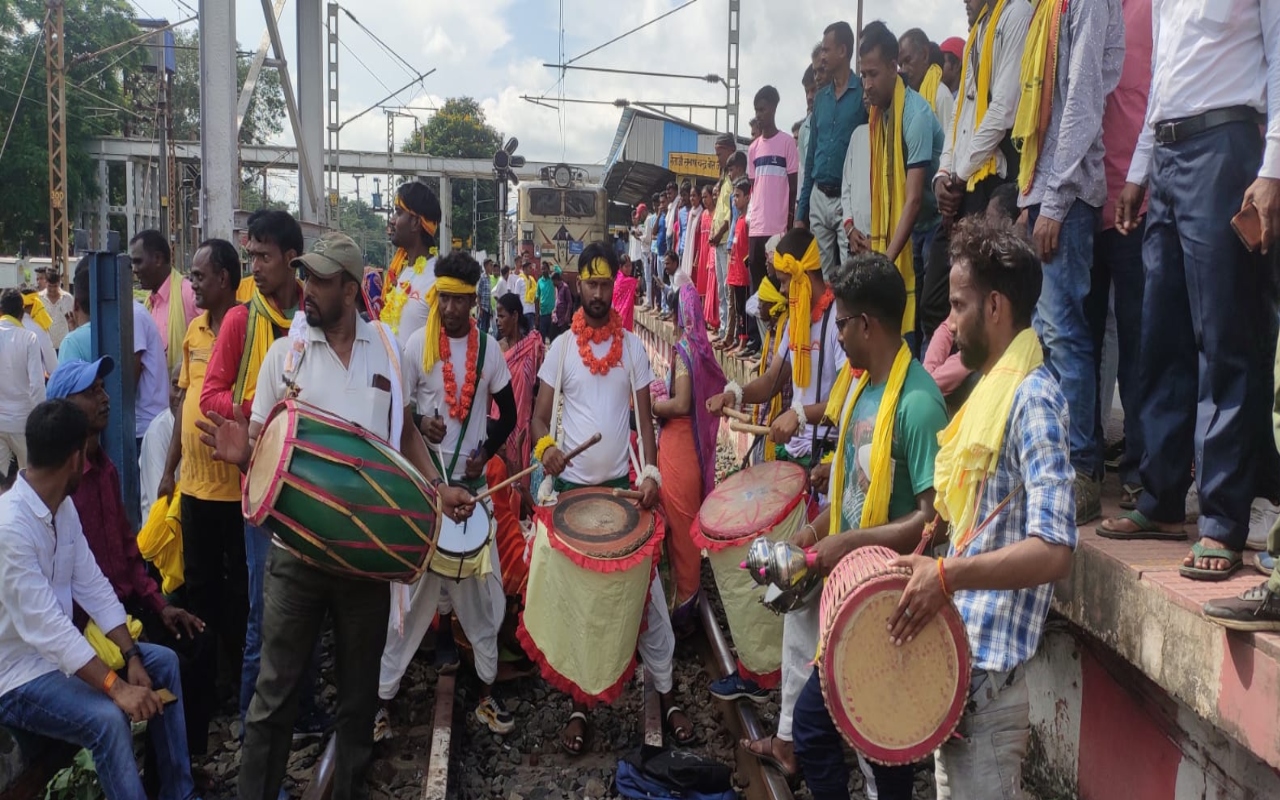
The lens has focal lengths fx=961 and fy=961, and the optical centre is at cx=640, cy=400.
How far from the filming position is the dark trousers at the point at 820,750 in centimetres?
307

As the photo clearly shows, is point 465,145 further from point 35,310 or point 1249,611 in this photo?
point 1249,611

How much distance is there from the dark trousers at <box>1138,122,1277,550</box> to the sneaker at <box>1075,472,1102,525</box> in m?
0.37

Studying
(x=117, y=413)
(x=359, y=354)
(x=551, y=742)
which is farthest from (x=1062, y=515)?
(x=117, y=413)

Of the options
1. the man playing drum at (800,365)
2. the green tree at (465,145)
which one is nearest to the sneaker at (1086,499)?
the man playing drum at (800,365)

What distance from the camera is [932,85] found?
6516 mm

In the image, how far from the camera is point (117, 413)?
A: 5.01 meters

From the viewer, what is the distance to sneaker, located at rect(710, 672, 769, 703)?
16.1 feet

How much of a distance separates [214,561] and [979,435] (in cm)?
388

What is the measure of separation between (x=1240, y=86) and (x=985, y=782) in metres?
2.20

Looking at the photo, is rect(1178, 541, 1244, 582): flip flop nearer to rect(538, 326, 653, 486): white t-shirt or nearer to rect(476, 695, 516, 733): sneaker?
rect(538, 326, 653, 486): white t-shirt

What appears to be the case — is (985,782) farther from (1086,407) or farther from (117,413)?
(117,413)

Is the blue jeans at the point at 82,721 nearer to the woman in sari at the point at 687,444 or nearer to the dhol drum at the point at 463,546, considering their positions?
the dhol drum at the point at 463,546

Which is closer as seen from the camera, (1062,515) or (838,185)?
(1062,515)

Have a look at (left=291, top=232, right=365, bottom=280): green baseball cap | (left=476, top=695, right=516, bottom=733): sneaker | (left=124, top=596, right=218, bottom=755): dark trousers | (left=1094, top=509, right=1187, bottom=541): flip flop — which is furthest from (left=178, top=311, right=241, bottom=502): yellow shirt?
(left=1094, top=509, right=1187, bottom=541): flip flop
